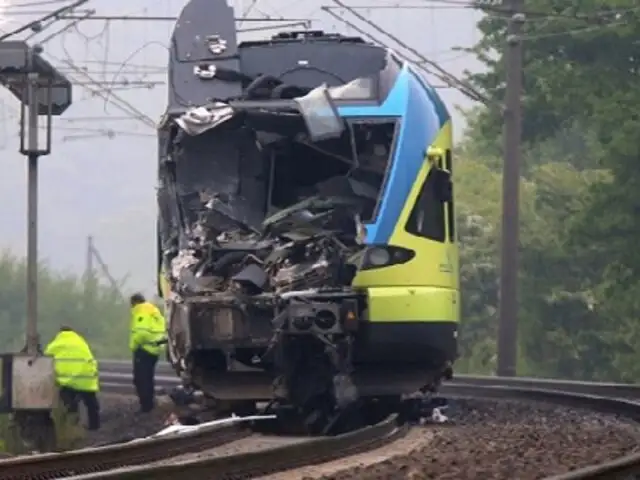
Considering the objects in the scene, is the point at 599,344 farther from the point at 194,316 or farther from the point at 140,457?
the point at 140,457

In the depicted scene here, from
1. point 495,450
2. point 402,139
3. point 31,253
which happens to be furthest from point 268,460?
point 31,253

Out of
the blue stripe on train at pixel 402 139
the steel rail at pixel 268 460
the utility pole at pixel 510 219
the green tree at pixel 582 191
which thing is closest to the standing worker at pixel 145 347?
the blue stripe on train at pixel 402 139

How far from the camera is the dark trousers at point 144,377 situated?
2198 centimetres

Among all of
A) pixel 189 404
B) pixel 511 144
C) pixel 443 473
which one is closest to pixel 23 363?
pixel 189 404

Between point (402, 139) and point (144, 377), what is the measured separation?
7434 mm

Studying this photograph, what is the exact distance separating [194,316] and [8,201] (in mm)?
129785

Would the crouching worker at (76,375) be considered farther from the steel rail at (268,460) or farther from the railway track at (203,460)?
the steel rail at (268,460)

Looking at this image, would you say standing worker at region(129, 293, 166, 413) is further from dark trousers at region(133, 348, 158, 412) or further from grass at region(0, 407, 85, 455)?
grass at region(0, 407, 85, 455)

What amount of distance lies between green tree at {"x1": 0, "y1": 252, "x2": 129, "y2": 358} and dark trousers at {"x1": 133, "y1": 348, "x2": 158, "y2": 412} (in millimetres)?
34015

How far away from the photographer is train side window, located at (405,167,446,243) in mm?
15781

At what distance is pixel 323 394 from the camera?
15.6 meters

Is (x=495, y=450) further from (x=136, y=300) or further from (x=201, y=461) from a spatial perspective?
(x=136, y=300)

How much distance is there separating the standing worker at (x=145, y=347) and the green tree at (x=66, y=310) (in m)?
33.8

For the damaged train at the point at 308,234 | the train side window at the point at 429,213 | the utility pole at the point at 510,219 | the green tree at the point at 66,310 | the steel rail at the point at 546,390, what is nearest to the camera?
the damaged train at the point at 308,234
